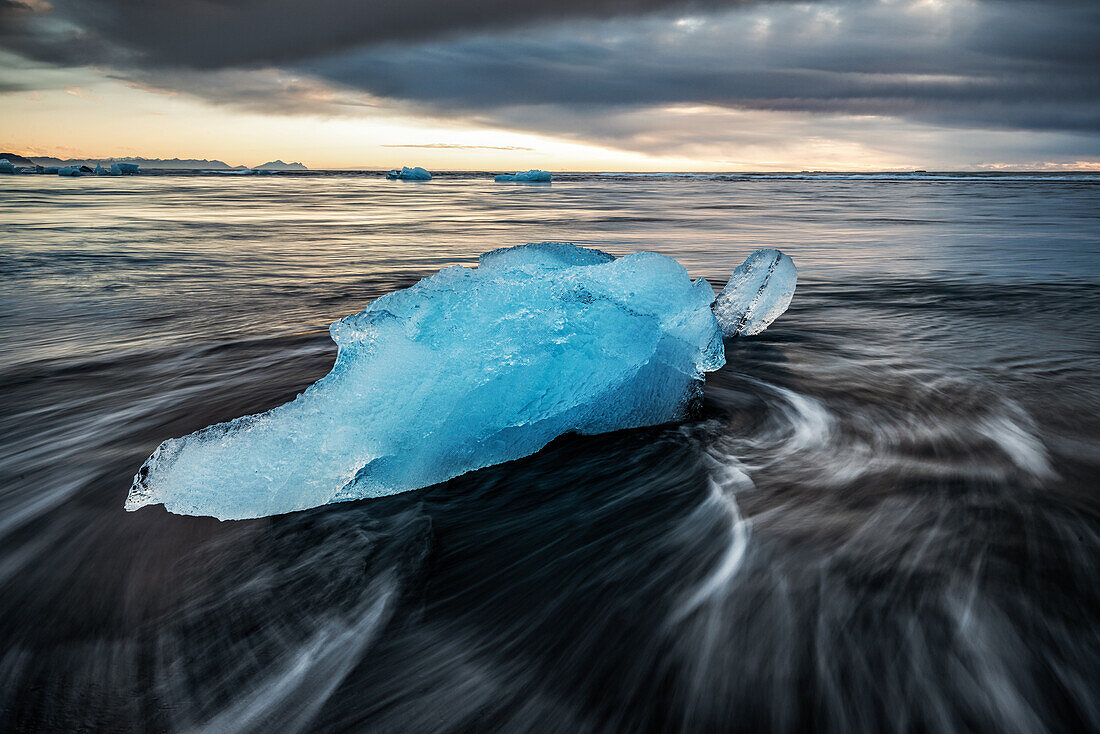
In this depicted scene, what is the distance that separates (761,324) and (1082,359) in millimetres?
1743

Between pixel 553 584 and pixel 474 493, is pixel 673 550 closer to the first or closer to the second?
pixel 553 584

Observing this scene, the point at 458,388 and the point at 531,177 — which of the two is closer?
the point at 458,388

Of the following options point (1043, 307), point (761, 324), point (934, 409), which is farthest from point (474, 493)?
→ point (1043, 307)

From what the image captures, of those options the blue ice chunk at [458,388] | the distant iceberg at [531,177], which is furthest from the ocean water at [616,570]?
the distant iceberg at [531,177]

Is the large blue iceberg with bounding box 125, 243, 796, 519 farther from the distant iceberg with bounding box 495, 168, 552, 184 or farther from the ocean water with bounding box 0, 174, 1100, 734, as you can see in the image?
the distant iceberg with bounding box 495, 168, 552, 184

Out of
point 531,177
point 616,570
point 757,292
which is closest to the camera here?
point 616,570

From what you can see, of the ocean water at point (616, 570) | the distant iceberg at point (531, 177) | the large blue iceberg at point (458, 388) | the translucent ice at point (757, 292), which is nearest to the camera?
the ocean water at point (616, 570)

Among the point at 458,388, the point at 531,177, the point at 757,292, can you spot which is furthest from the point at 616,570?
the point at 531,177

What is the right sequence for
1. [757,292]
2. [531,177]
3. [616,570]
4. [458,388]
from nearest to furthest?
[616,570], [458,388], [757,292], [531,177]

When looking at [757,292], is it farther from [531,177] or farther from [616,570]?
[531,177]

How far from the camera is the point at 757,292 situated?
3.83 m

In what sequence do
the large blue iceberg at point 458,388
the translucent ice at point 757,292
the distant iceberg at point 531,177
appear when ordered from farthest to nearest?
the distant iceberg at point 531,177 < the translucent ice at point 757,292 < the large blue iceberg at point 458,388

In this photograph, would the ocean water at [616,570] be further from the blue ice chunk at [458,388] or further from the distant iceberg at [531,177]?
the distant iceberg at [531,177]

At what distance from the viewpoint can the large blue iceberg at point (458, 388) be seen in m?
1.79
